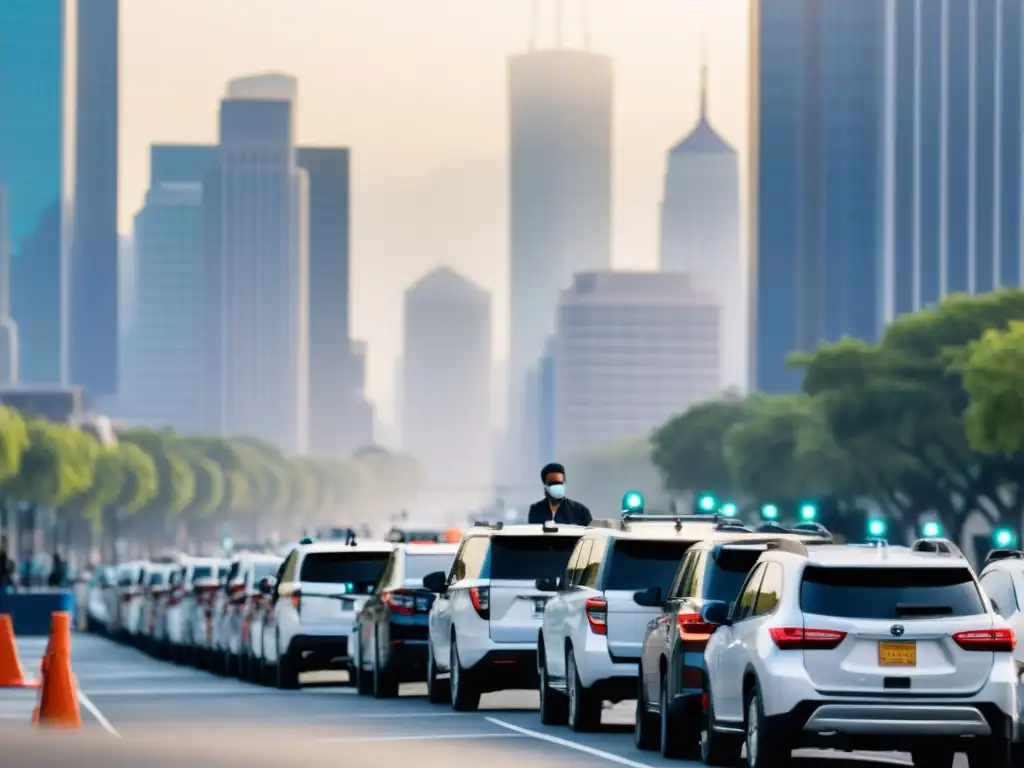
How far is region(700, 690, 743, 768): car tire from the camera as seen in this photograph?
2045 cm

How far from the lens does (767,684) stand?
18.7 meters

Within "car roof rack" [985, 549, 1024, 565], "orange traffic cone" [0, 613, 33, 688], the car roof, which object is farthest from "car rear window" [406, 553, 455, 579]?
the car roof

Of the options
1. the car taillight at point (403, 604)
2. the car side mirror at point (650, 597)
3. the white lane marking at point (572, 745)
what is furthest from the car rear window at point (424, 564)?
the car side mirror at point (650, 597)

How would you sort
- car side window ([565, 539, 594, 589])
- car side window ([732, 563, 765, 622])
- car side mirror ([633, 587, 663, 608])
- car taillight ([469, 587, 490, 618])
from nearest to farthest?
car side window ([732, 563, 765, 622]), car side mirror ([633, 587, 663, 608]), car side window ([565, 539, 594, 589]), car taillight ([469, 587, 490, 618])

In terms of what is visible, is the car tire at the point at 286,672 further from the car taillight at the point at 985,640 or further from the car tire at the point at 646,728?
the car taillight at the point at 985,640

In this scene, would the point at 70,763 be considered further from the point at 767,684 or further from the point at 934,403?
the point at 934,403

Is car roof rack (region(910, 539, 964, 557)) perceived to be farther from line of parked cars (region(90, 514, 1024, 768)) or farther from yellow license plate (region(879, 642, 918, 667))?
yellow license plate (region(879, 642, 918, 667))

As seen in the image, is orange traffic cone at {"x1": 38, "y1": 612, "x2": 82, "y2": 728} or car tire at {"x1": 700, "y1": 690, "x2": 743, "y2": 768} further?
orange traffic cone at {"x1": 38, "y1": 612, "x2": 82, "y2": 728}

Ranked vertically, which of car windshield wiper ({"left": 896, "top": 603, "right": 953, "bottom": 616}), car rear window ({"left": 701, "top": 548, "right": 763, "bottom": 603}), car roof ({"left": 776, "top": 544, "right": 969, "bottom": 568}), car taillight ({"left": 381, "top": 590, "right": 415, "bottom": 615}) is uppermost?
car roof ({"left": 776, "top": 544, "right": 969, "bottom": 568})

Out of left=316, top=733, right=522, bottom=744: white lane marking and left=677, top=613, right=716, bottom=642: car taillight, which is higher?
left=677, top=613, right=716, bottom=642: car taillight

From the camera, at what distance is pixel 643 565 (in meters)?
23.9

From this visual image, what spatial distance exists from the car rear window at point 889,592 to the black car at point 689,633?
1.88 metres

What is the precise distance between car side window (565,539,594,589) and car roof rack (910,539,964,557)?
207 inches

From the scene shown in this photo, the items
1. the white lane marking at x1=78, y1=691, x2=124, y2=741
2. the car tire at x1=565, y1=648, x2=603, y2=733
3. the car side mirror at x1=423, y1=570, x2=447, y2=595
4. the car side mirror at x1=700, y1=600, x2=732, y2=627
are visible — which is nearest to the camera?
the car side mirror at x1=700, y1=600, x2=732, y2=627
